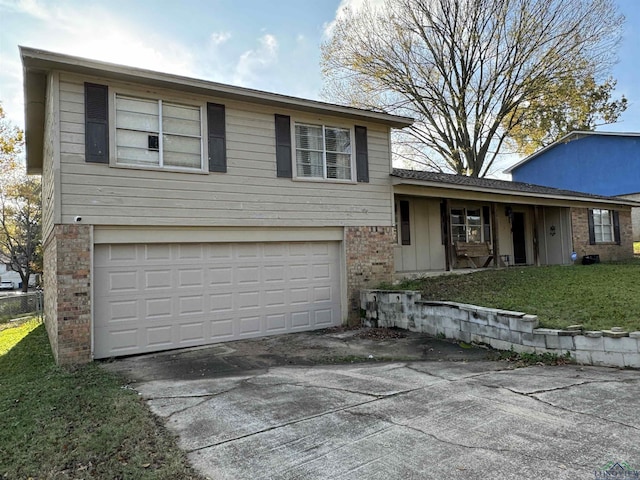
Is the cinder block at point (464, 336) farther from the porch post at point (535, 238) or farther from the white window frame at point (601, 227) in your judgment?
the white window frame at point (601, 227)

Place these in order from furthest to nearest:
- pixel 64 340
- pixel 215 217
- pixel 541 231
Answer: pixel 541 231 < pixel 215 217 < pixel 64 340

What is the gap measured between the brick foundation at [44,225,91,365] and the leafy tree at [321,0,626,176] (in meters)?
18.5

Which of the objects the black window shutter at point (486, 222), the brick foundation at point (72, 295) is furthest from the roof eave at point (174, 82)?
the black window shutter at point (486, 222)

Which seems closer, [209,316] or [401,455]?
[401,455]

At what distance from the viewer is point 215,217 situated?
8102 mm

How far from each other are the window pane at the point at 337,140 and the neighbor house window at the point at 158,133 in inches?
116

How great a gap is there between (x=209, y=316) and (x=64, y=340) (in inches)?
95.4

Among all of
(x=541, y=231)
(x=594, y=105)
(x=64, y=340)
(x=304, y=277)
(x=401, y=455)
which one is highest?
(x=594, y=105)

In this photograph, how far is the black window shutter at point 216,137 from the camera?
26.6ft

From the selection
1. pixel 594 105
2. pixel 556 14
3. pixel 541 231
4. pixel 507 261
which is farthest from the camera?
pixel 594 105

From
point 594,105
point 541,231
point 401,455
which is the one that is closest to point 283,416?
point 401,455

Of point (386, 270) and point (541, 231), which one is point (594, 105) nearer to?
point (541, 231)

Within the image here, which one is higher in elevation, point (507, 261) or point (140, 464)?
point (507, 261)

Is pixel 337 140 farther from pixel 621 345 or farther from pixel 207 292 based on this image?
pixel 621 345
